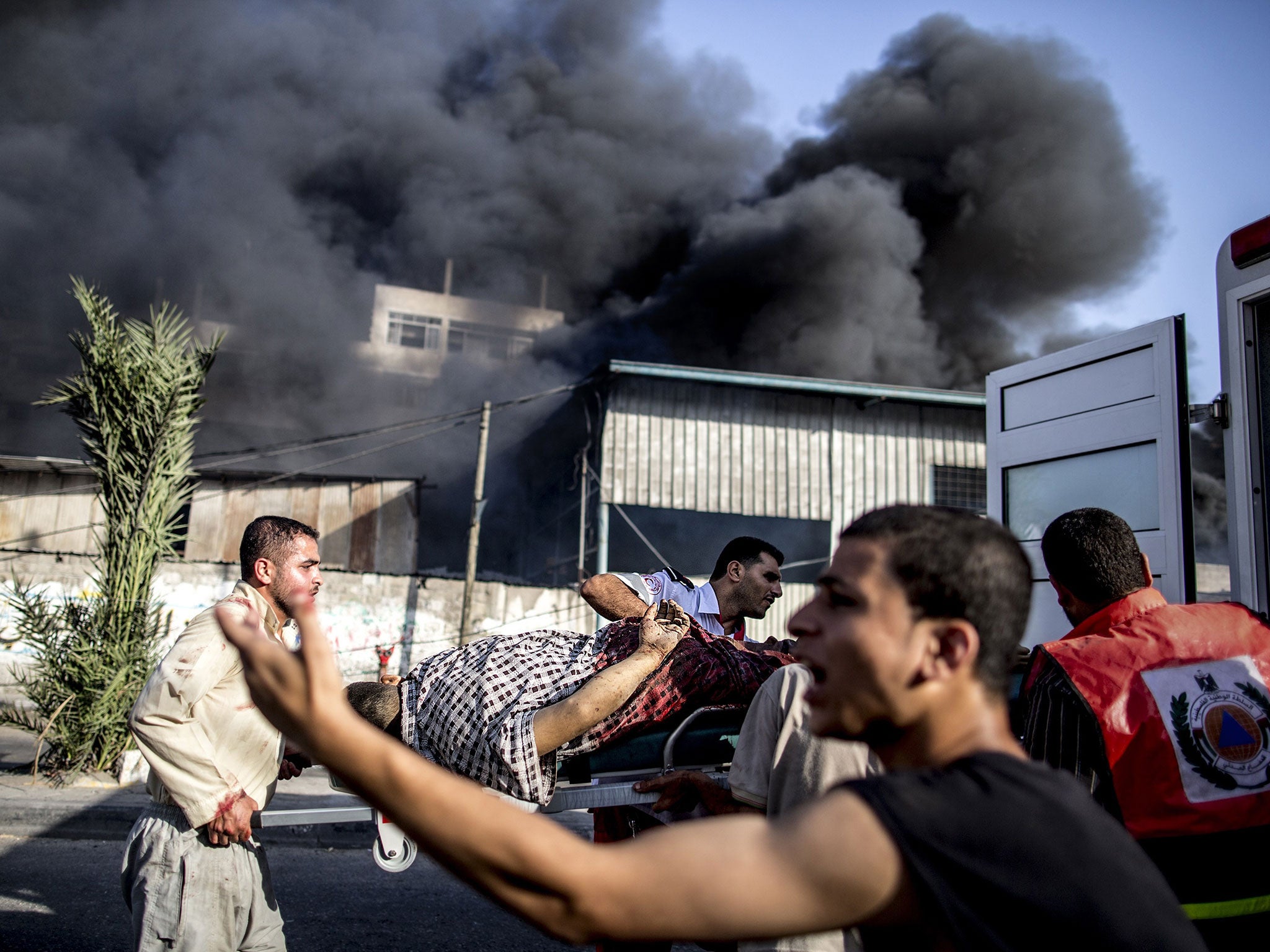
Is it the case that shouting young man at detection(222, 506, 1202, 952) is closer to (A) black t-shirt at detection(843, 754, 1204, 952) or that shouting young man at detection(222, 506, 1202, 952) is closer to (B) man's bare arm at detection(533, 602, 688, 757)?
(A) black t-shirt at detection(843, 754, 1204, 952)

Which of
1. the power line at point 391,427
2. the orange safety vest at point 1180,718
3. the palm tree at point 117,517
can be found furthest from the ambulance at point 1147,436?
the power line at point 391,427

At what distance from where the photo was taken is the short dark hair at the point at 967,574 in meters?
1.09

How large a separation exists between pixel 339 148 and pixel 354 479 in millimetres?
12684

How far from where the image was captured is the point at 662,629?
3.01m

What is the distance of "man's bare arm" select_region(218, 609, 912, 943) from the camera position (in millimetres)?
884

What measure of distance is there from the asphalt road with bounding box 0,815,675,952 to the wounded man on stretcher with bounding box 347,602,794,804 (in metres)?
1.81

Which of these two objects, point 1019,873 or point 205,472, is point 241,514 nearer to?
point 205,472

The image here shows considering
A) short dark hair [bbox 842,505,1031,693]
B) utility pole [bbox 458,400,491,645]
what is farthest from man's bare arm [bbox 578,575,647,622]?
utility pole [bbox 458,400,491,645]

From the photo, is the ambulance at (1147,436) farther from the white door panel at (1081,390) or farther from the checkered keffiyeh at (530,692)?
the checkered keffiyeh at (530,692)

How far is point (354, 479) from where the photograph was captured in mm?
15836

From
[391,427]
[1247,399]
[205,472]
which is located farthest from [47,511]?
[1247,399]

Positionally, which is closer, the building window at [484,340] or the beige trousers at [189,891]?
the beige trousers at [189,891]

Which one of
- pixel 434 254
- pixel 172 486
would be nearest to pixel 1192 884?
pixel 172 486

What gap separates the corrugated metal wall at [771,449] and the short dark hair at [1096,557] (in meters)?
10.6
